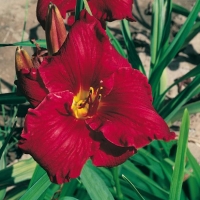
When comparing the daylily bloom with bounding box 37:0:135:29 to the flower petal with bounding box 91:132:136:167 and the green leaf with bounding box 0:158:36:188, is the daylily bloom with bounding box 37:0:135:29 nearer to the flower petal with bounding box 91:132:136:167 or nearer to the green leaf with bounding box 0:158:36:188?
the flower petal with bounding box 91:132:136:167

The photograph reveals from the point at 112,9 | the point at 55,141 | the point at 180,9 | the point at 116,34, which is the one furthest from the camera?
the point at 116,34

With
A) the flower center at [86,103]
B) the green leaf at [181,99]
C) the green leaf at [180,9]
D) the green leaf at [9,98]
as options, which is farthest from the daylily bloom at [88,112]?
the green leaf at [180,9]

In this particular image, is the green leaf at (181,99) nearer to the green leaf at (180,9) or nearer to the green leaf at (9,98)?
the green leaf at (180,9)

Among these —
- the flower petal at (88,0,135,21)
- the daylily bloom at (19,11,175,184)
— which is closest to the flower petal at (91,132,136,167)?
the daylily bloom at (19,11,175,184)

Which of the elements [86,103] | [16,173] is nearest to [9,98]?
[16,173]

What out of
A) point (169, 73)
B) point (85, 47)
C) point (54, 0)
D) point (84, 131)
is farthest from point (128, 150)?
point (169, 73)

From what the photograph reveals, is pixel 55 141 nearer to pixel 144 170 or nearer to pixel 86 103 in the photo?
pixel 86 103

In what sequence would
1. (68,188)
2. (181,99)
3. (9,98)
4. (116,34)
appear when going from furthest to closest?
(116,34), (181,99), (68,188), (9,98)
